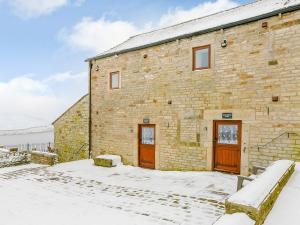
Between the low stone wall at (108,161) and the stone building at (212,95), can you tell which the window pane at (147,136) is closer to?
the stone building at (212,95)

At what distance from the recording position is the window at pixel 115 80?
40.1 feet

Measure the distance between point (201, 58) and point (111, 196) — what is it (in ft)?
19.3

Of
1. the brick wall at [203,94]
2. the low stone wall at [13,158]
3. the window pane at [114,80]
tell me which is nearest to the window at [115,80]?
the window pane at [114,80]

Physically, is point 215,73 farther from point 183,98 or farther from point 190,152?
point 190,152

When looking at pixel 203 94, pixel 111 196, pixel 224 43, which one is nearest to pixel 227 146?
pixel 203 94

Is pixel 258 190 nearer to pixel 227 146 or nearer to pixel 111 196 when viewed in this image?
pixel 111 196

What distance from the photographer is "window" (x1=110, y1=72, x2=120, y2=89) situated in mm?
12227

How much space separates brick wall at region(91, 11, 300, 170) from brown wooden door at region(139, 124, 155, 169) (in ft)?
0.94

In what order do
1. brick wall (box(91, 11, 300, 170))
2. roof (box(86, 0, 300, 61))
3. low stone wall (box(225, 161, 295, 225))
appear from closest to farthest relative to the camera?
low stone wall (box(225, 161, 295, 225)), brick wall (box(91, 11, 300, 170)), roof (box(86, 0, 300, 61))

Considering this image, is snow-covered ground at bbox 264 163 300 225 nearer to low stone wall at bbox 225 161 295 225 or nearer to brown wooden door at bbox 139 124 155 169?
low stone wall at bbox 225 161 295 225

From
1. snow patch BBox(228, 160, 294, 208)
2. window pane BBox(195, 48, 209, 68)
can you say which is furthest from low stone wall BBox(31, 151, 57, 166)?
snow patch BBox(228, 160, 294, 208)

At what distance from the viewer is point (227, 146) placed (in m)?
8.97

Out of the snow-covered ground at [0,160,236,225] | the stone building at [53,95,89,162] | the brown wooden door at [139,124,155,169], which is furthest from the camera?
the stone building at [53,95,89,162]

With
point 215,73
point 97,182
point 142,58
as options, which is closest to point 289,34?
point 215,73
